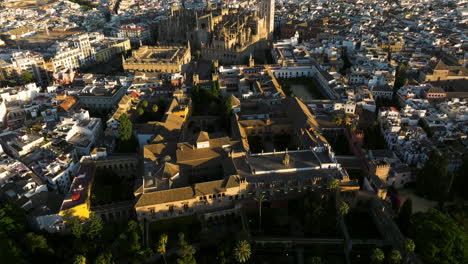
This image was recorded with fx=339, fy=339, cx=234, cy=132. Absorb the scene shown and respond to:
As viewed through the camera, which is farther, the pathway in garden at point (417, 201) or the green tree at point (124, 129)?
the green tree at point (124, 129)

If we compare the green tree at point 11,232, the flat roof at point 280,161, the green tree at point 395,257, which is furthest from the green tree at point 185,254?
the green tree at point 395,257

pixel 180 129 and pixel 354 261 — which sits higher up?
pixel 180 129

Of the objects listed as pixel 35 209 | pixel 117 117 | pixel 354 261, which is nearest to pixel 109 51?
pixel 117 117

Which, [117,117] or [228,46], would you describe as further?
[228,46]

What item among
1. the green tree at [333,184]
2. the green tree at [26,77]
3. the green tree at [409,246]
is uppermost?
the green tree at [26,77]

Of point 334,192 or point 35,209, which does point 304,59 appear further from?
point 35,209

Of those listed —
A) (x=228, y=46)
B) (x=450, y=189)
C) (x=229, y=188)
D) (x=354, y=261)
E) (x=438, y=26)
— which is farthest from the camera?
(x=438, y=26)

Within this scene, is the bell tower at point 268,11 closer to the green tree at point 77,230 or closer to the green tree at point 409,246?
the green tree at point 77,230

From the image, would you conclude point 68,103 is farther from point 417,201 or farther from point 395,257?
point 417,201
